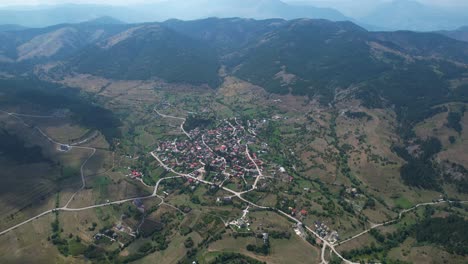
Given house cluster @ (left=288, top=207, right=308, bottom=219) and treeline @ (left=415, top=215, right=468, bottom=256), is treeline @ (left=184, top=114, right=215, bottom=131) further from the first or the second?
treeline @ (left=415, top=215, right=468, bottom=256)

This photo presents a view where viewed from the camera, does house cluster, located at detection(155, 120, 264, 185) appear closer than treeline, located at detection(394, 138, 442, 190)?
No

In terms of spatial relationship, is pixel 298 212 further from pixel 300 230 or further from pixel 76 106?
pixel 76 106

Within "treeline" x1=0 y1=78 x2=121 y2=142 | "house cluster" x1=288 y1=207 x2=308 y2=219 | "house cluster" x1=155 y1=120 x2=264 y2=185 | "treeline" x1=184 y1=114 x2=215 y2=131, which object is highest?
"treeline" x1=0 y1=78 x2=121 y2=142

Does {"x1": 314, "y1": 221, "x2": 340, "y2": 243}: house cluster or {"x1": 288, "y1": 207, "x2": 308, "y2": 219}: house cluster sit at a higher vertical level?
{"x1": 288, "y1": 207, "x2": 308, "y2": 219}: house cluster

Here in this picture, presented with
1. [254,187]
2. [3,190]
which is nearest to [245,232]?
[254,187]

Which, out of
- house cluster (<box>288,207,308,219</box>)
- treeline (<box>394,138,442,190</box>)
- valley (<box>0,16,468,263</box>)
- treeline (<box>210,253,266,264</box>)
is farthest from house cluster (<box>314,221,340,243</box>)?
treeline (<box>394,138,442,190</box>)

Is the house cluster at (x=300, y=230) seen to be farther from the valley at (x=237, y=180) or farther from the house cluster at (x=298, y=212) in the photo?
the house cluster at (x=298, y=212)

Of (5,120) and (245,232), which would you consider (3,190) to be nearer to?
(5,120)

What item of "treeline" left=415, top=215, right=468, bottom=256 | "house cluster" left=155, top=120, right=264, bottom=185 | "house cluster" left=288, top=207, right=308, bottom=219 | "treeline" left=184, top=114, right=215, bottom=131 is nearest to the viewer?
"treeline" left=415, top=215, right=468, bottom=256
